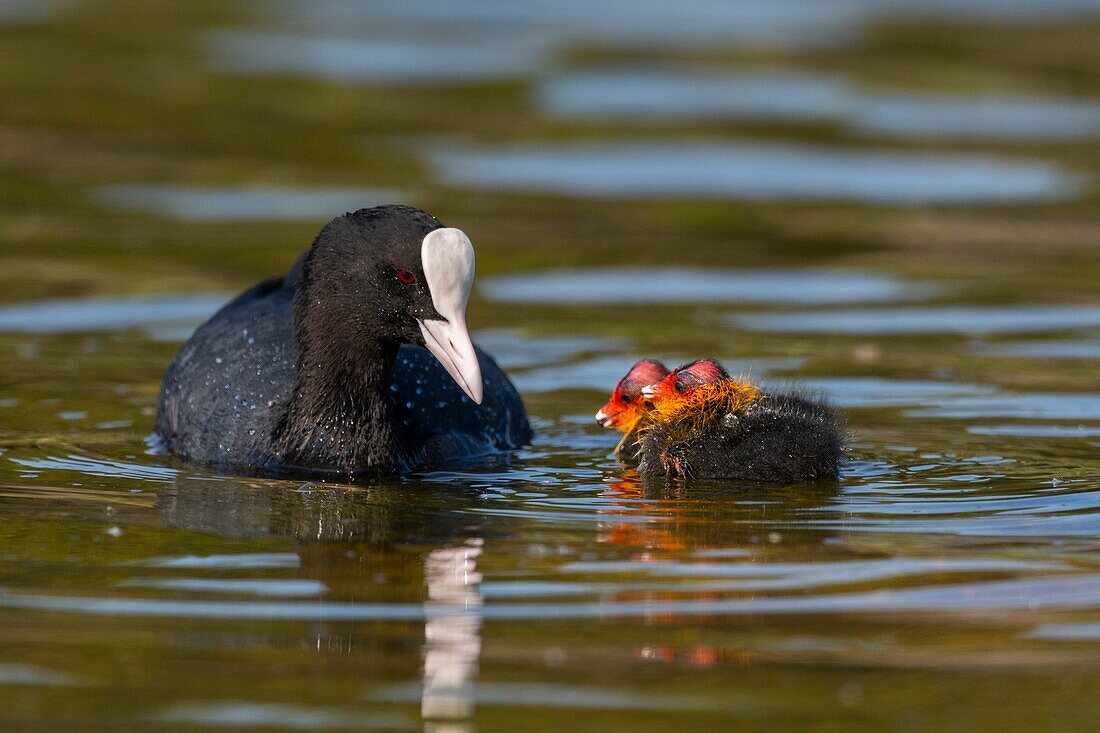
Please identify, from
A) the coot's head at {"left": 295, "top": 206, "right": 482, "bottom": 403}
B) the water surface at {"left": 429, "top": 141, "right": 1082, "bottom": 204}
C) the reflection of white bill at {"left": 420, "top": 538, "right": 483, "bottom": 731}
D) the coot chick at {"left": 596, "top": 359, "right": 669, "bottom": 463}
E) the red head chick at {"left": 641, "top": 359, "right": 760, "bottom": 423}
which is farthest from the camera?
the water surface at {"left": 429, "top": 141, "right": 1082, "bottom": 204}

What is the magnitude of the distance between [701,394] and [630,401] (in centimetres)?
33

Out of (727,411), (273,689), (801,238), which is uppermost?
(801,238)

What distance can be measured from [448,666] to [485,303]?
536cm

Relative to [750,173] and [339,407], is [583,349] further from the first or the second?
[750,173]

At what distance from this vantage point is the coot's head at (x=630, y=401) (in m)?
6.50

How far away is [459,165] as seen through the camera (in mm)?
12594

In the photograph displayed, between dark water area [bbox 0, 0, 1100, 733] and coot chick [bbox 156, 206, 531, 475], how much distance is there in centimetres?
21

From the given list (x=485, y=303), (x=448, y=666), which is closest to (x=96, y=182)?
(x=485, y=303)

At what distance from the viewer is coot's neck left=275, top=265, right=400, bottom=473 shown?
257 inches

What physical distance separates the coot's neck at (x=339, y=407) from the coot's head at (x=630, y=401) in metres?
0.71

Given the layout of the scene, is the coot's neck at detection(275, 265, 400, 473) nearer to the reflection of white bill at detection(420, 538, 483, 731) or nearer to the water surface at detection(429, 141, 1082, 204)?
the reflection of white bill at detection(420, 538, 483, 731)

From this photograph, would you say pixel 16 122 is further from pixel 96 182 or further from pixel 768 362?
pixel 768 362

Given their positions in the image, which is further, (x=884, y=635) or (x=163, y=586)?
(x=163, y=586)

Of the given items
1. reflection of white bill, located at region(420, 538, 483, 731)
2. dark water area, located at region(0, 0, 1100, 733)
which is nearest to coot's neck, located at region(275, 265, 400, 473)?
dark water area, located at region(0, 0, 1100, 733)
